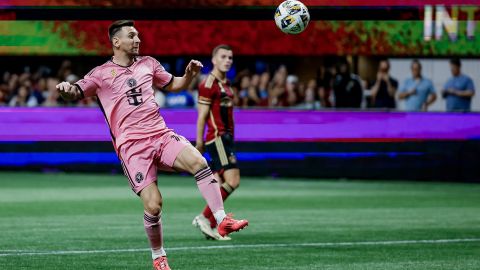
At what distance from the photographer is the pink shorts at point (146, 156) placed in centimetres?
988

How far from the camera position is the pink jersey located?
998cm

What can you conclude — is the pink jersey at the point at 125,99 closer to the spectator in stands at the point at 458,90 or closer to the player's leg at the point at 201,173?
the player's leg at the point at 201,173

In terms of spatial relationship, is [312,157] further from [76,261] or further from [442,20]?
[76,261]

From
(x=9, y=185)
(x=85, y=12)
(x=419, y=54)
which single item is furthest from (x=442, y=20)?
(x=9, y=185)

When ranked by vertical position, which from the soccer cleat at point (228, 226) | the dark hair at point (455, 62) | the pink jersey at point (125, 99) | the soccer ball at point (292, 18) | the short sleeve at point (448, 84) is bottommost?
the short sleeve at point (448, 84)

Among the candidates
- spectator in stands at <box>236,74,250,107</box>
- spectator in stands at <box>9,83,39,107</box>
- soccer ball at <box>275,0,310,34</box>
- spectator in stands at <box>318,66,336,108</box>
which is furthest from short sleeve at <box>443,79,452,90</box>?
soccer ball at <box>275,0,310,34</box>

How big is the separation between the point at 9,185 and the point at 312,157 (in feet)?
21.4

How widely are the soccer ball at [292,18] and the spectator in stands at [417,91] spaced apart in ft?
36.5

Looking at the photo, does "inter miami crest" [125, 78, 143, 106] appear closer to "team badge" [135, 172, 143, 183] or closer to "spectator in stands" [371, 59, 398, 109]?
"team badge" [135, 172, 143, 183]

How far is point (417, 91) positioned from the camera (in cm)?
2348

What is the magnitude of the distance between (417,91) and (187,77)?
45.3ft

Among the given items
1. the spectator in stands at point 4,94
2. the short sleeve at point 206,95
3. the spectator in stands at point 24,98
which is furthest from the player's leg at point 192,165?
the spectator in stands at point 4,94

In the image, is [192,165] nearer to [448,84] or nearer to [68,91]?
[68,91]

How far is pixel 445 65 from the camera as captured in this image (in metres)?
25.4
